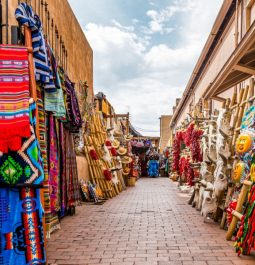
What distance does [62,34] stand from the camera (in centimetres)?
795

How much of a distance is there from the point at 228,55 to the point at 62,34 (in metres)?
4.55

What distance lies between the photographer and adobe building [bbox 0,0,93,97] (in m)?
4.20

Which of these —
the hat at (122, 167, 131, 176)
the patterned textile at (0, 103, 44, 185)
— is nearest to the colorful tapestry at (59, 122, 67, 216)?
the patterned textile at (0, 103, 44, 185)

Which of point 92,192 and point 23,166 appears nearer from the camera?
point 23,166

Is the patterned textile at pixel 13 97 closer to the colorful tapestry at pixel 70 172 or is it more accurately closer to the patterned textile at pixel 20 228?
the patterned textile at pixel 20 228

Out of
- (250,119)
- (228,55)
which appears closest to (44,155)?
(250,119)

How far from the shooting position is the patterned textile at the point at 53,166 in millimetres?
5381

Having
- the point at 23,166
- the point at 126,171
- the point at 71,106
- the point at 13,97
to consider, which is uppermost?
the point at 71,106

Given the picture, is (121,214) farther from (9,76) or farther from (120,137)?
(120,137)

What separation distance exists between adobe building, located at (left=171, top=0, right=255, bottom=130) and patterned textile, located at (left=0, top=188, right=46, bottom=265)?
3.28m

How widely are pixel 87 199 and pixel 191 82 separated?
9.88 meters

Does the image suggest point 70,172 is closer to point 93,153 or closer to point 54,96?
point 54,96

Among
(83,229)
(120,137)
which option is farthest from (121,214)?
(120,137)

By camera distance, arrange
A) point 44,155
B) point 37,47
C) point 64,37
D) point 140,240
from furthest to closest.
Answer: point 64,37
point 140,240
point 44,155
point 37,47
